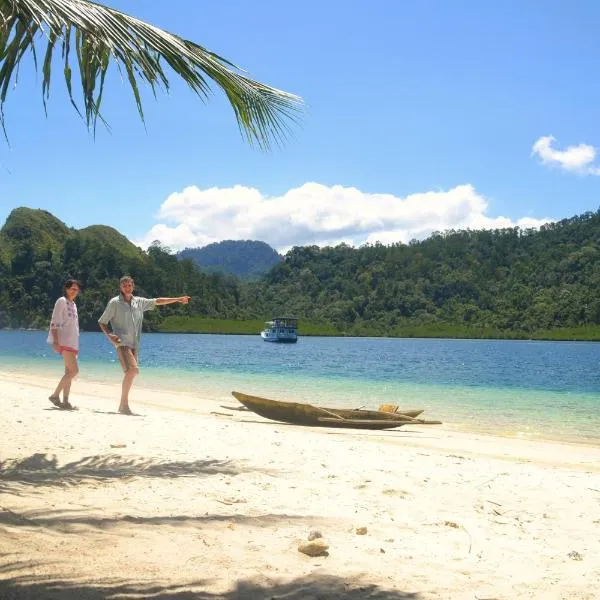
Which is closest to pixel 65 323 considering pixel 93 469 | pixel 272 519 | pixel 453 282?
pixel 93 469

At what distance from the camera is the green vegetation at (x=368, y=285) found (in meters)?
122

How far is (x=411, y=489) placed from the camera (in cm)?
537

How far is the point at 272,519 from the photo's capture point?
426cm

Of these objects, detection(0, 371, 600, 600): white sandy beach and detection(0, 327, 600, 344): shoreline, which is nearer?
detection(0, 371, 600, 600): white sandy beach

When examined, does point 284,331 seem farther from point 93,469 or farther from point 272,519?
point 272,519

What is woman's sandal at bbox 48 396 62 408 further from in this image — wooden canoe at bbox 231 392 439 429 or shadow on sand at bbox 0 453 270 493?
shadow on sand at bbox 0 453 270 493

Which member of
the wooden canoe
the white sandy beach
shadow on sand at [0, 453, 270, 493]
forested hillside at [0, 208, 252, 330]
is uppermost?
forested hillside at [0, 208, 252, 330]

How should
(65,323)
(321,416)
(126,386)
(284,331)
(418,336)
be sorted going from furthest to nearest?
(418,336) → (284,331) → (321,416) → (126,386) → (65,323)

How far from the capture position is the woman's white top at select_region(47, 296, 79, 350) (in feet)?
29.8

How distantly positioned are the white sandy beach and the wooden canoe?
3230 millimetres

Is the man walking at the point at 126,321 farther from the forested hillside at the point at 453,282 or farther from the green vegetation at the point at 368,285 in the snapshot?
the forested hillside at the point at 453,282

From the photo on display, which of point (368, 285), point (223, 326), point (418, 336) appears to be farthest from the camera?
point (368, 285)

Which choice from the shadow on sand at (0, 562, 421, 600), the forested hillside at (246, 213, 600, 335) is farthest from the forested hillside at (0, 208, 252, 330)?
the shadow on sand at (0, 562, 421, 600)

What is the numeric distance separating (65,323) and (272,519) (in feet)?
19.3
